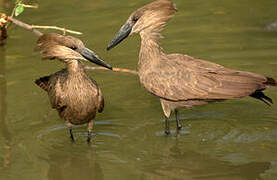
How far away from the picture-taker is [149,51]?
8078 millimetres

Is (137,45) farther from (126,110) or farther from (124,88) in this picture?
(126,110)

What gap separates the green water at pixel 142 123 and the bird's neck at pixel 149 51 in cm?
95

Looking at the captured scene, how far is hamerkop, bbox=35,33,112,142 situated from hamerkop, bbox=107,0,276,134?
2.48ft

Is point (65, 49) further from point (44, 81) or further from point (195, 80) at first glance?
point (195, 80)

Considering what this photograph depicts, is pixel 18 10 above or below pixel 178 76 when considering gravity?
above

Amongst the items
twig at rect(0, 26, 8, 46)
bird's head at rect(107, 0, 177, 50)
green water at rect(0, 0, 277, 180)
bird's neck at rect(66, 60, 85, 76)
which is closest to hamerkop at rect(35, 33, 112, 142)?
bird's neck at rect(66, 60, 85, 76)

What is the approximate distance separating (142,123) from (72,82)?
1433 millimetres

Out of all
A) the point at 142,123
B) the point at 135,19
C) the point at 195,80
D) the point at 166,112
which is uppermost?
the point at 135,19

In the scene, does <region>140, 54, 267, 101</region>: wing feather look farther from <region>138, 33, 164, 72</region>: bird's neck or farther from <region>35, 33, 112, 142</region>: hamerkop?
<region>35, 33, 112, 142</region>: hamerkop

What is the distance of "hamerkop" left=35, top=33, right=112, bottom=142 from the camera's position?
24.0 ft

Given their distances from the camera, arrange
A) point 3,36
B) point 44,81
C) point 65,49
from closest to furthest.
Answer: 1. point 65,49
2. point 44,81
3. point 3,36

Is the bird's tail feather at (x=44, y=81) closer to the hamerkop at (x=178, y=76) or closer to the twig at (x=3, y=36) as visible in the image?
the hamerkop at (x=178, y=76)

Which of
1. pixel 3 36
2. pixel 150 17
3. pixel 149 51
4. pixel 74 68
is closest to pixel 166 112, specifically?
pixel 149 51

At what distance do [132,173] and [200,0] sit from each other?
309 inches
